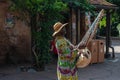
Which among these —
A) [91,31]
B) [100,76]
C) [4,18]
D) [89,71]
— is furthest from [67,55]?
[4,18]

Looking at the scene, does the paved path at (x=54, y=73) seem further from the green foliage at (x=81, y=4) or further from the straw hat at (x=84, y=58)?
the straw hat at (x=84, y=58)

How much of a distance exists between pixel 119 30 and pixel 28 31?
66.0 ft

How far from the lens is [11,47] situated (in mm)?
14641

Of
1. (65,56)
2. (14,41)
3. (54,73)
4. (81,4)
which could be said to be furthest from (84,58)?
(14,41)

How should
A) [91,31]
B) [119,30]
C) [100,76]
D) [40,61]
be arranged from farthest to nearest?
[119,30]
[40,61]
[100,76]
[91,31]

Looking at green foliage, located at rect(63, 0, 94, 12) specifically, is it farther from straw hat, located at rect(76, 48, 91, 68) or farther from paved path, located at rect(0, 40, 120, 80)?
straw hat, located at rect(76, 48, 91, 68)

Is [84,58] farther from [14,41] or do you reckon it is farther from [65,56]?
[14,41]

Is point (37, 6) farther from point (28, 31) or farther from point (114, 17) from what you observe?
point (114, 17)

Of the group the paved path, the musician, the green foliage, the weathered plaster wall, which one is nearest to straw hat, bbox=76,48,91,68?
the musician

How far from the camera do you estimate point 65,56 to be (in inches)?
233

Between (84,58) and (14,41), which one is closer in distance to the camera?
(84,58)

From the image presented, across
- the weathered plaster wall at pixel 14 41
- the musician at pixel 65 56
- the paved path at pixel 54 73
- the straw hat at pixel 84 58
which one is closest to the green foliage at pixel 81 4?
the weathered plaster wall at pixel 14 41

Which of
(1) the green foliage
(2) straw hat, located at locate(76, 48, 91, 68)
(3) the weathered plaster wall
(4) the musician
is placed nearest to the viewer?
(2) straw hat, located at locate(76, 48, 91, 68)

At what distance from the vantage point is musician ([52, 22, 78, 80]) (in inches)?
231
